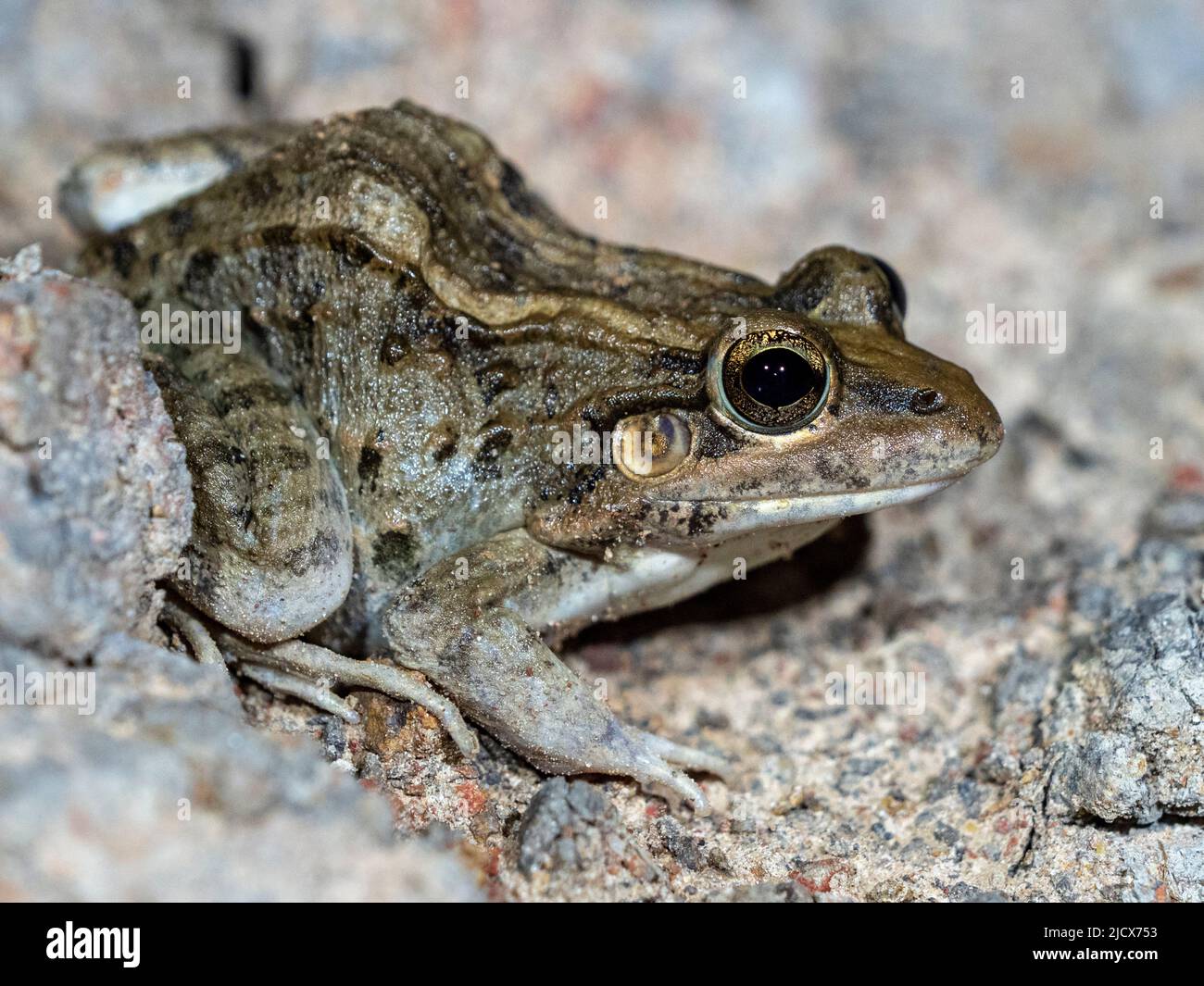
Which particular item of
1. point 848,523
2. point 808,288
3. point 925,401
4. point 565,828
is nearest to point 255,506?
point 565,828

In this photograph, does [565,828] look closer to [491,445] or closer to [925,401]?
[491,445]

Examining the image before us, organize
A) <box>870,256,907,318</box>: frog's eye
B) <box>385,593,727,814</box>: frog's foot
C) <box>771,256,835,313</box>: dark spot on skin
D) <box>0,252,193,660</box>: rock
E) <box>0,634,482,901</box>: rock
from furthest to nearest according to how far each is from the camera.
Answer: <box>870,256,907,318</box>: frog's eye < <box>771,256,835,313</box>: dark spot on skin < <box>385,593,727,814</box>: frog's foot < <box>0,252,193,660</box>: rock < <box>0,634,482,901</box>: rock

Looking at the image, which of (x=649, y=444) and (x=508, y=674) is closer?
(x=508, y=674)

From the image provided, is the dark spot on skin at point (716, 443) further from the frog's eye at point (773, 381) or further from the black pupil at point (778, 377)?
the black pupil at point (778, 377)

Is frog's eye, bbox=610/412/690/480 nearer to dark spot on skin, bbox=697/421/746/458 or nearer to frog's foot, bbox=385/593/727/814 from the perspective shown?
dark spot on skin, bbox=697/421/746/458

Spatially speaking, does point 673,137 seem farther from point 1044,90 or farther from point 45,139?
point 45,139

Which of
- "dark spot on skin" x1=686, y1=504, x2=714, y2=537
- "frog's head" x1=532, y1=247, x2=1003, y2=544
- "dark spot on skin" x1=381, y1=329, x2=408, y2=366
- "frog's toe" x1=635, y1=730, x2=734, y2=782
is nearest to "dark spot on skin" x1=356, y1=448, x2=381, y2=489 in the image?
"dark spot on skin" x1=381, y1=329, x2=408, y2=366

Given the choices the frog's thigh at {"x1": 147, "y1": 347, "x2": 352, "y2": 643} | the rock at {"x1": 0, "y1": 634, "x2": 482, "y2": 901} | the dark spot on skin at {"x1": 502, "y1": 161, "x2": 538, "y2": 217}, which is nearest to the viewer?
the rock at {"x1": 0, "y1": 634, "x2": 482, "y2": 901}
